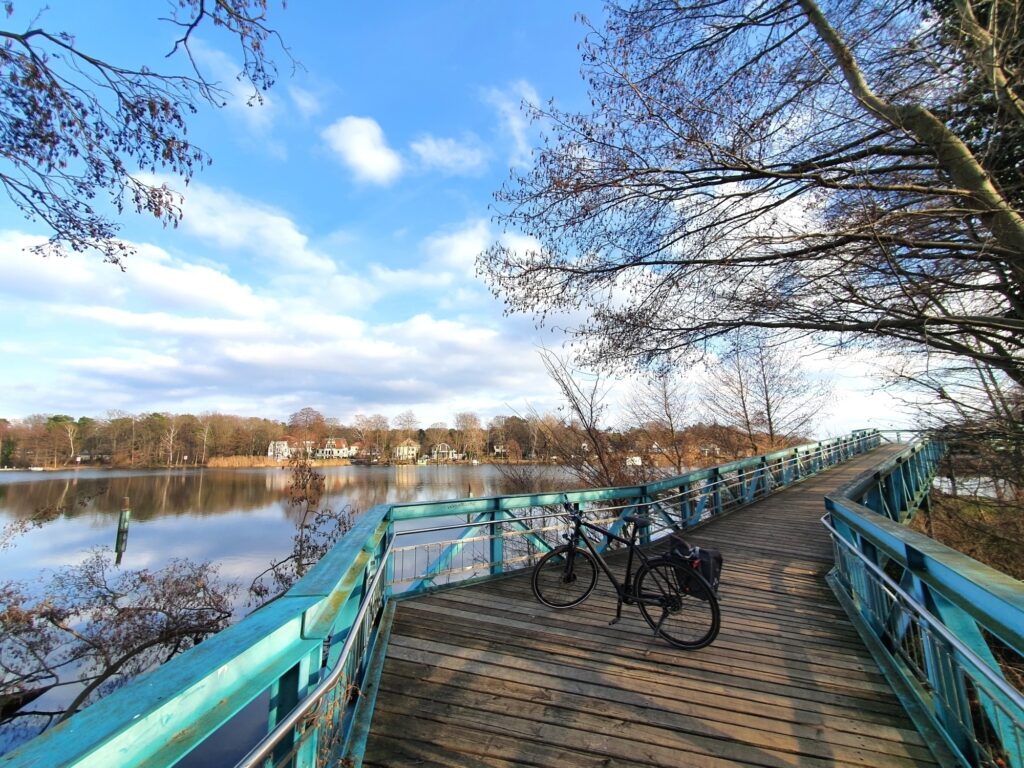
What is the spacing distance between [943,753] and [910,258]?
4676 millimetres

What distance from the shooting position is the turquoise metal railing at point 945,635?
77.6 inches

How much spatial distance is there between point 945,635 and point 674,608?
189 cm

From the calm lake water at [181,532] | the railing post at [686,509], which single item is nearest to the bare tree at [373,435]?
the calm lake water at [181,532]

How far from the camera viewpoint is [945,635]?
2.29 m

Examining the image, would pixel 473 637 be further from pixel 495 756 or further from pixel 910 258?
pixel 910 258

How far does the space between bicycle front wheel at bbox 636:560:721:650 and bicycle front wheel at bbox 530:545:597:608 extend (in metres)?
0.63

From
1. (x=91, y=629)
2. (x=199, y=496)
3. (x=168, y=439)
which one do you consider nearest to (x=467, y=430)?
(x=199, y=496)

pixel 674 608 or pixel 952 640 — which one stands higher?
pixel 952 640

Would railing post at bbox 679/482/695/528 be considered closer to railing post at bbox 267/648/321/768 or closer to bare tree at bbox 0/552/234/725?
railing post at bbox 267/648/321/768

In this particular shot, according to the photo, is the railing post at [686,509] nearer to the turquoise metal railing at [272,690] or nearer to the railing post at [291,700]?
the turquoise metal railing at [272,690]

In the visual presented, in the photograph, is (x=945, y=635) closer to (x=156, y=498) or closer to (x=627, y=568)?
(x=627, y=568)

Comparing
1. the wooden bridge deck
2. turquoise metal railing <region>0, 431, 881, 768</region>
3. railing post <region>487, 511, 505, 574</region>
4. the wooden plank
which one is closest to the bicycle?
the wooden bridge deck

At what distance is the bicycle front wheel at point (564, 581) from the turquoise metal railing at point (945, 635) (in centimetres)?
227

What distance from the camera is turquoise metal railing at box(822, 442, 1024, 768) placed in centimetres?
197
